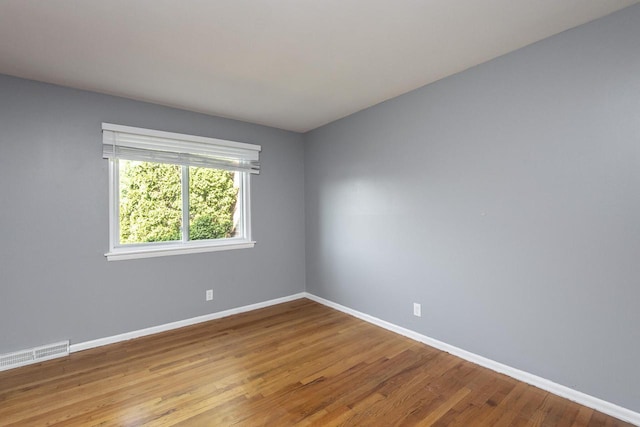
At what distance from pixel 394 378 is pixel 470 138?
2.00 metres

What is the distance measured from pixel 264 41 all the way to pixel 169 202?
209cm

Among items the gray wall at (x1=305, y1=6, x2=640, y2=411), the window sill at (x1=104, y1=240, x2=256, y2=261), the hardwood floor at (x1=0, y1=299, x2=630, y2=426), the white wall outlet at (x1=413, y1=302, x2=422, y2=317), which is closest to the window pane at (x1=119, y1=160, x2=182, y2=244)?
the window sill at (x1=104, y1=240, x2=256, y2=261)

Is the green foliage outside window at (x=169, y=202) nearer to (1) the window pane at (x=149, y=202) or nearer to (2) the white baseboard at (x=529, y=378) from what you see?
(1) the window pane at (x=149, y=202)

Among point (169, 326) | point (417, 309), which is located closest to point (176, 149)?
point (169, 326)

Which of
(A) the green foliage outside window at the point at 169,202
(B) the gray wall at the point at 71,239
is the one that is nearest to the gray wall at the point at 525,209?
(A) the green foliage outside window at the point at 169,202

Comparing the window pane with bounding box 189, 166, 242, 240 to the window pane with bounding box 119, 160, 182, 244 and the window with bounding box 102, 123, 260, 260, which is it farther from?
the window pane with bounding box 119, 160, 182, 244

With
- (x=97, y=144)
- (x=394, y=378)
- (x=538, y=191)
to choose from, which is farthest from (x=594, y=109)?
(x=97, y=144)

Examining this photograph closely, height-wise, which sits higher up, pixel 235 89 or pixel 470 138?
pixel 235 89

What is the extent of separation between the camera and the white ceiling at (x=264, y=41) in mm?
1673

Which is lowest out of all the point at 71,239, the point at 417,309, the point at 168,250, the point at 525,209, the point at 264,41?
the point at 417,309

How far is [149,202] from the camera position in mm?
3113

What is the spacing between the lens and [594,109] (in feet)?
5.98

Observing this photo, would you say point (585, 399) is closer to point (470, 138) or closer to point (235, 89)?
point (470, 138)

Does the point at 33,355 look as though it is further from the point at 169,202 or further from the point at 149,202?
the point at 169,202
